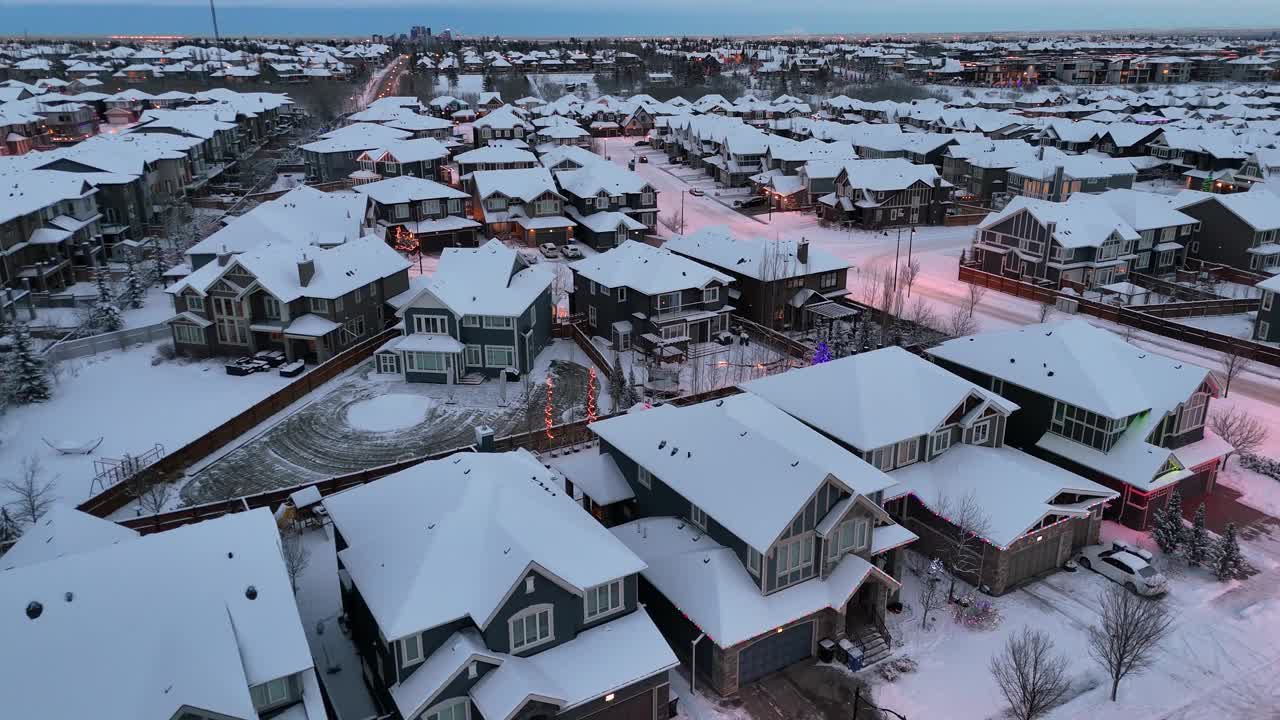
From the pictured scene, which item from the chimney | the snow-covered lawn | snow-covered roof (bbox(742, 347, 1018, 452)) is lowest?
the snow-covered lawn

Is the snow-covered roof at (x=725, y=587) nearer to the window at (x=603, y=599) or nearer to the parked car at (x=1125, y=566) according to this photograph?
the window at (x=603, y=599)

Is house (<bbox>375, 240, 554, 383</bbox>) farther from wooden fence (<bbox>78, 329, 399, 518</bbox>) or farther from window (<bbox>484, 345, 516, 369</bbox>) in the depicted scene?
wooden fence (<bbox>78, 329, 399, 518</bbox>)

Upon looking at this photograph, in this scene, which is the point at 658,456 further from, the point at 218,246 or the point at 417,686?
the point at 218,246

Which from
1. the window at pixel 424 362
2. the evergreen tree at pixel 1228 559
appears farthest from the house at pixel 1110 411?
the window at pixel 424 362

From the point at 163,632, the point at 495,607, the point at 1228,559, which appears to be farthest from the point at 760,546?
the point at 1228,559

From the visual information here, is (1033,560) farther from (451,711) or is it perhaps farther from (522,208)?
(522,208)

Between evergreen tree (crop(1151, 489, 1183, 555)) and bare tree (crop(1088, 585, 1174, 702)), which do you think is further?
evergreen tree (crop(1151, 489, 1183, 555))

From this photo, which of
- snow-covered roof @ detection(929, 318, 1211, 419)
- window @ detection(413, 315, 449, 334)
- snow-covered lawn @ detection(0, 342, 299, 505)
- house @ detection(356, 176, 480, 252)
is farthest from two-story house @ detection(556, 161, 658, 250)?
snow-covered roof @ detection(929, 318, 1211, 419)
